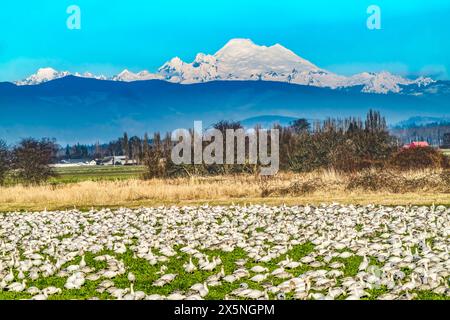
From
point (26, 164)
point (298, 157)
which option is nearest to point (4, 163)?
point (26, 164)

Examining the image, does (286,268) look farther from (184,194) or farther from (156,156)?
(156,156)

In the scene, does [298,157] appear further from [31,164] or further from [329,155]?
[31,164]

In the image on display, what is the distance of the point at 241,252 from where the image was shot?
1894 centimetres

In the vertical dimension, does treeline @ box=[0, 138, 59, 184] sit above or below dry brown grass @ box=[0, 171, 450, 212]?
above

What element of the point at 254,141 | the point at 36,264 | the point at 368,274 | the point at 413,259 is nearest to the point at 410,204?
the point at 413,259

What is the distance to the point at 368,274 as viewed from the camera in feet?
47.4

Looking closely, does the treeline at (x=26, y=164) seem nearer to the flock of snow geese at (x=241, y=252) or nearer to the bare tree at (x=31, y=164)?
the bare tree at (x=31, y=164)

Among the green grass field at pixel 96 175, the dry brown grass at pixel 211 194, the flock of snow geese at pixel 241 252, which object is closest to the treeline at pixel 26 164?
the green grass field at pixel 96 175

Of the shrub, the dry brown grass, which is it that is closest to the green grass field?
the dry brown grass

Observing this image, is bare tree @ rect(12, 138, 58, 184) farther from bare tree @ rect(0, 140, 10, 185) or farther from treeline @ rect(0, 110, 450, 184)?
bare tree @ rect(0, 140, 10, 185)

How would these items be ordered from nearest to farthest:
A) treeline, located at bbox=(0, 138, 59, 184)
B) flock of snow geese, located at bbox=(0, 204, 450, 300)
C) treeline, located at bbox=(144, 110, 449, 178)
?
1. flock of snow geese, located at bbox=(0, 204, 450, 300)
2. treeline, located at bbox=(144, 110, 449, 178)
3. treeline, located at bbox=(0, 138, 59, 184)

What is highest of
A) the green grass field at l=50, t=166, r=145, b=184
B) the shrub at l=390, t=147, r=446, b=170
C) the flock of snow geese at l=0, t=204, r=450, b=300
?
the shrub at l=390, t=147, r=446, b=170

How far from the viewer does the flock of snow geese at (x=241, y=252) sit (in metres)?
13.8

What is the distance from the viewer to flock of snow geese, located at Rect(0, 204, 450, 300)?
1381 cm
